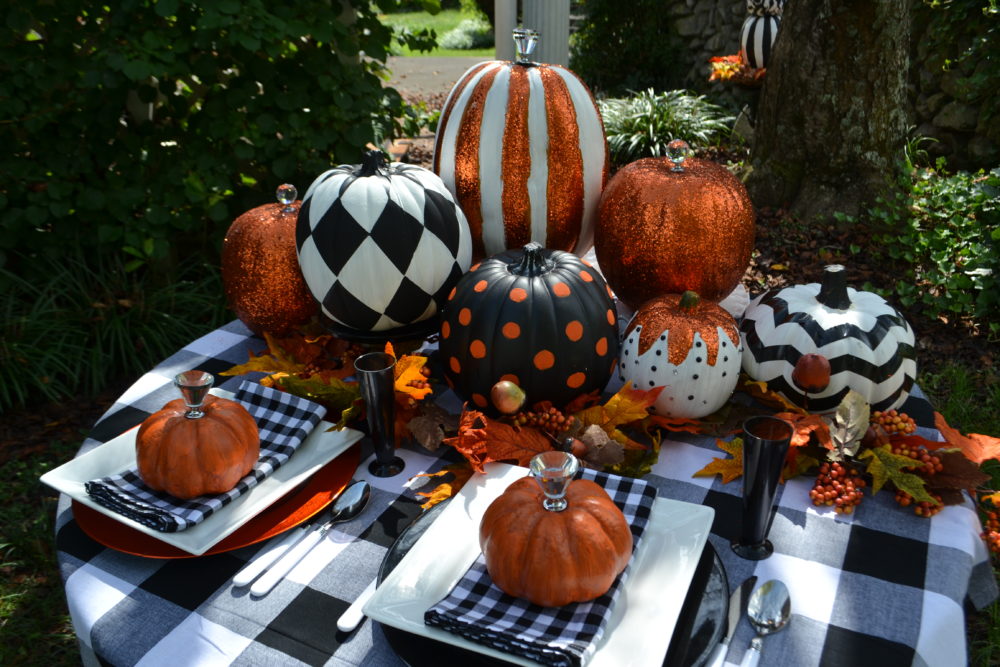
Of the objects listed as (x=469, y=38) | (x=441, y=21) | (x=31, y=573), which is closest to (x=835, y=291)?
(x=31, y=573)

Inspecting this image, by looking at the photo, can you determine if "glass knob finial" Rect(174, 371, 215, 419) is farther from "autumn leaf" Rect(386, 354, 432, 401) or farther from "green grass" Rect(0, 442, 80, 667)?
"green grass" Rect(0, 442, 80, 667)

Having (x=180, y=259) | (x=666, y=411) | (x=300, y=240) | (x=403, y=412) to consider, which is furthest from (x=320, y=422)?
(x=180, y=259)

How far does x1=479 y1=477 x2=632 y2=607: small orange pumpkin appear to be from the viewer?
3.31 feet

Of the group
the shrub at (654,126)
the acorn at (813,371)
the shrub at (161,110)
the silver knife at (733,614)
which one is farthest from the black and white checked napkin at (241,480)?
the shrub at (654,126)

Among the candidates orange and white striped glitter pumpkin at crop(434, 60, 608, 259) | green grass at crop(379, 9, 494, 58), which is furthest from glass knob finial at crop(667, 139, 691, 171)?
green grass at crop(379, 9, 494, 58)

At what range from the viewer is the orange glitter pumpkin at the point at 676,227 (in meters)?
1.80

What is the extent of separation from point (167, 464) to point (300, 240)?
2.13ft

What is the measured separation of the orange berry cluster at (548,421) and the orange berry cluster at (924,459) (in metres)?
0.61

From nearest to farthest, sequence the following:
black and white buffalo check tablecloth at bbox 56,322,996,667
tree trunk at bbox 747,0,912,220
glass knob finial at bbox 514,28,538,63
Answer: black and white buffalo check tablecloth at bbox 56,322,996,667, glass knob finial at bbox 514,28,538,63, tree trunk at bbox 747,0,912,220

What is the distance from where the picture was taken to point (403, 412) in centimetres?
157

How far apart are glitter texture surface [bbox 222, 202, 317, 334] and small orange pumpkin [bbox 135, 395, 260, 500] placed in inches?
23.9

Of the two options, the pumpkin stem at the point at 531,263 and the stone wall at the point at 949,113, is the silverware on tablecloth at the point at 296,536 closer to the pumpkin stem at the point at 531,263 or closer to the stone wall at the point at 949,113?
the pumpkin stem at the point at 531,263

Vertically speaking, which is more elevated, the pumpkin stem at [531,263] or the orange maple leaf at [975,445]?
the pumpkin stem at [531,263]

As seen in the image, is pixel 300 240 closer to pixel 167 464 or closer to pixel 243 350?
pixel 243 350
